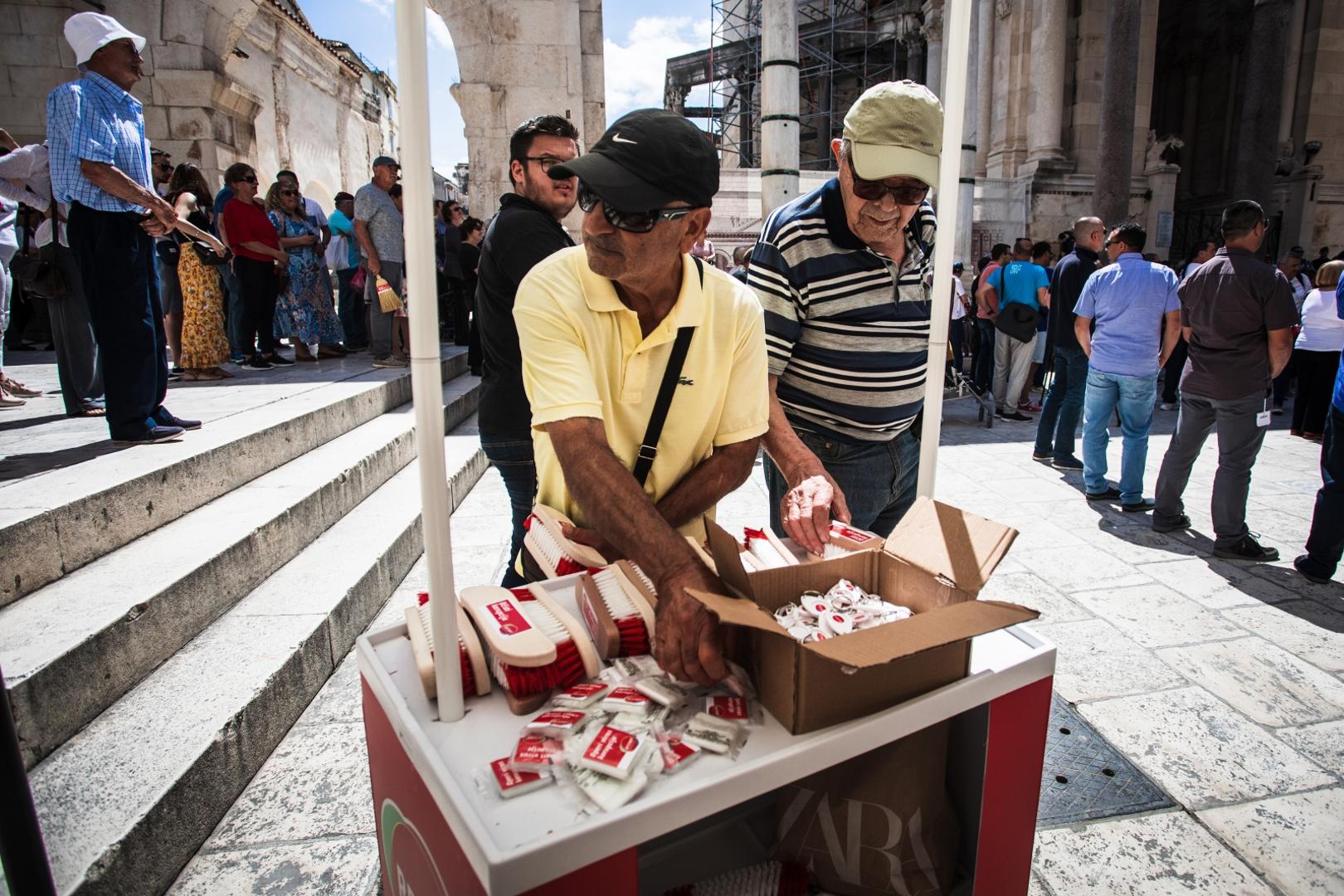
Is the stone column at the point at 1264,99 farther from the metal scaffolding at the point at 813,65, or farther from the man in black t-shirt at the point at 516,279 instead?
the man in black t-shirt at the point at 516,279

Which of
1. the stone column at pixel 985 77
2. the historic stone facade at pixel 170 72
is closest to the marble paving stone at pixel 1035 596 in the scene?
the historic stone facade at pixel 170 72

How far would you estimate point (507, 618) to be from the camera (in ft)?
3.72

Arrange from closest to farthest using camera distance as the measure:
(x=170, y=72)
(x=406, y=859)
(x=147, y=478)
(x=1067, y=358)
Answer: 1. (x=406, y=859)
2. (x=147, y=478)
3. (x=1067, y=358)
4. (x=170, y=72)

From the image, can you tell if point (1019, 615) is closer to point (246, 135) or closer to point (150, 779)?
point (150, 779)

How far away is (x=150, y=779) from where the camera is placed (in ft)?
5.85

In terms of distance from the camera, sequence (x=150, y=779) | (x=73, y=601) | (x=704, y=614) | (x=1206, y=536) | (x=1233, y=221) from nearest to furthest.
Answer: (x=704, y=614) → (x=150, y=779) → (x=73, y=601) → (x=1233, y=221) → (x=1206, y=536)

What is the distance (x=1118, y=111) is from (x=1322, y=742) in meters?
9.79

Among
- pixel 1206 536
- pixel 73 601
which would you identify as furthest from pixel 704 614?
pixel 1206 536

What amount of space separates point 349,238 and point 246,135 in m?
2.77

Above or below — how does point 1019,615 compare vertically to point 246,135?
below

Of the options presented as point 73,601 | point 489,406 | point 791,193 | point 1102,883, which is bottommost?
point 1102,883

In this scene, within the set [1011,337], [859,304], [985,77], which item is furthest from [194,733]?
[985,77]

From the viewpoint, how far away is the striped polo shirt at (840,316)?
205cm

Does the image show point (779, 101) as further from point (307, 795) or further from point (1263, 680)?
point (307, 795)
